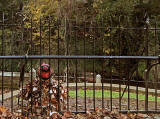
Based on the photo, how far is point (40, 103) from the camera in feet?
12.2

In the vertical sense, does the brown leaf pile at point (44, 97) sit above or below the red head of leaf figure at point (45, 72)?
below

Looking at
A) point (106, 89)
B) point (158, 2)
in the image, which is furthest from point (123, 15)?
point (106, 89)

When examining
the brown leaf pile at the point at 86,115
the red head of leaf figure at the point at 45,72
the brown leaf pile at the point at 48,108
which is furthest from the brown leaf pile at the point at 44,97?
the brown leaf pile at the point at 86,115

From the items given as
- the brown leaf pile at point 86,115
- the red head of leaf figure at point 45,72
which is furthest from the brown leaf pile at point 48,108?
the red head of leaf figure at point 45,72

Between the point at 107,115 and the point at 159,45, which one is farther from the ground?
the point at 159,45

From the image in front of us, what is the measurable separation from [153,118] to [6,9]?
14.5 meters

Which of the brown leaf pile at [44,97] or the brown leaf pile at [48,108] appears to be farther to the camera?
the brown leaf pile at [44,97]

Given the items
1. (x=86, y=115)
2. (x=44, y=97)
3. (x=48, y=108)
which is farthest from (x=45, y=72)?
(x=86, y=115)

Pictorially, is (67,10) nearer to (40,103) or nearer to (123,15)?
(123,15)

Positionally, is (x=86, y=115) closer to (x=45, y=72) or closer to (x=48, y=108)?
(x=48, y=108)

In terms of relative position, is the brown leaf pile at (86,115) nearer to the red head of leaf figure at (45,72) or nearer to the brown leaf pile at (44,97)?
the brown leaf pile at (44,97)

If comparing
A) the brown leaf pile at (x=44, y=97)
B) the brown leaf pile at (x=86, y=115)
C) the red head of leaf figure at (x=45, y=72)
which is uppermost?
the red head of leaf figure at (x=45, y=72)

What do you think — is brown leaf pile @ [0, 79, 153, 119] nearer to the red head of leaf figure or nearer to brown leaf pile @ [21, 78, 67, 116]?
brown leaf pile @ [21, 78, 67, 116]

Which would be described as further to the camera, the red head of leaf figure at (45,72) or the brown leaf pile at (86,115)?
the red head of leaf figure at (45,72)
